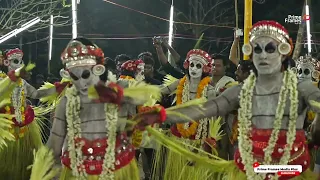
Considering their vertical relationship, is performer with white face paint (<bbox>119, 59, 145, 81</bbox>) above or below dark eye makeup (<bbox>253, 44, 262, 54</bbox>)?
above

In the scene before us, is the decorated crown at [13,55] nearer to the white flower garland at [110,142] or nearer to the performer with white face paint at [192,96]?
the performer with white face paint at [192,96]

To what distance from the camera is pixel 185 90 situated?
5363 mm

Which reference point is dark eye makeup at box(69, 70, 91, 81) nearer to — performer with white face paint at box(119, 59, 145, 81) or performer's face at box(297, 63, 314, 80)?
performer's face at box(297, 63, 314, 80)

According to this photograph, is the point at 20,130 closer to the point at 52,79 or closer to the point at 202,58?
the point at 202,58

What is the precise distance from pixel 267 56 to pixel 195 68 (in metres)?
2.04

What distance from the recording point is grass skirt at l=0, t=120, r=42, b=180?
5438 mm

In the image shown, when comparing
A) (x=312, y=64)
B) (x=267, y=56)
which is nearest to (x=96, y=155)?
(x=267, y=56)

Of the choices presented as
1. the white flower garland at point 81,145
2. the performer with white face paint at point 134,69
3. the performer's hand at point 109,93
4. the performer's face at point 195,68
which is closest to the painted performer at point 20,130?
the performer with white face paint at point 134,69

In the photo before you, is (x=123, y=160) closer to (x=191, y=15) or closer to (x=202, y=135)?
(x=202, y=135)

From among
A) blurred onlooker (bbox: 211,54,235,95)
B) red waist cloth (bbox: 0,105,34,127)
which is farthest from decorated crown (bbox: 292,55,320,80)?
red waist cloth (bbox: 0,105,34,127)

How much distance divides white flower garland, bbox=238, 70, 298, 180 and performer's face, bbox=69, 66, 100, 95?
100 centimetres

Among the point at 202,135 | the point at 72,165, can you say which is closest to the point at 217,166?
the point at 72,165

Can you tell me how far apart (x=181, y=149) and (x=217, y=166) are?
29 centimetres

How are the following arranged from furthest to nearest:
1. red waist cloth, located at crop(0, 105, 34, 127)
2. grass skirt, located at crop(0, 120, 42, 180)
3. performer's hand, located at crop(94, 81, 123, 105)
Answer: red waist cloth, located at crop(0, 105, 34, 127), grass skirt, located at crop(0, 120, 42, 180), performer's hand, located at crop(94, 81, 123, 105)
